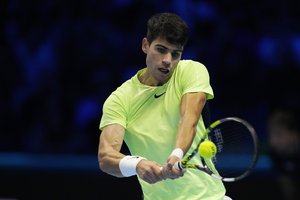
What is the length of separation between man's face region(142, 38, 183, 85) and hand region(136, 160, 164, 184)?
0.71 meters

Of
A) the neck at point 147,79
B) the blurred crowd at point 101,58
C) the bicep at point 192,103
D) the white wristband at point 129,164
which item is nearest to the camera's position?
the white wristband at point 129,164

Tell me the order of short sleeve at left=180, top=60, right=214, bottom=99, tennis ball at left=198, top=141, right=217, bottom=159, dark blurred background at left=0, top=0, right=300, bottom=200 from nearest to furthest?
tennis ball at left=198, top=141, right=217, bottom=159
short sleeve at left=180, top=60, right=214, bottom=99
dark blurred background at left=0, top=0, right=300, bottom=200

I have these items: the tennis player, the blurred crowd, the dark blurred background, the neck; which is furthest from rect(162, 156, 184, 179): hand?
the blurred crowd

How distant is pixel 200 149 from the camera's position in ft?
15.0

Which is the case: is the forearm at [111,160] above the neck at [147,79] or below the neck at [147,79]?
below

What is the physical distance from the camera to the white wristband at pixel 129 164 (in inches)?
184

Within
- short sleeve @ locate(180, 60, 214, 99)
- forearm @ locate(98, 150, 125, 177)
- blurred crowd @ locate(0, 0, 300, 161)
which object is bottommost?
forearm @ locate(98, 150, 125, 177)

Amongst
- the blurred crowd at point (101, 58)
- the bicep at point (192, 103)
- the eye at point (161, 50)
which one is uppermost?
the blurred crowd at point (101, 58)

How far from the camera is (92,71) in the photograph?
10.7 m

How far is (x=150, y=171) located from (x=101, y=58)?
20.5 ft

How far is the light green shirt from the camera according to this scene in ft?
16.3

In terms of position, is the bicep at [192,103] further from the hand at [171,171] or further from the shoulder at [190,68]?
the hand at [171,171]

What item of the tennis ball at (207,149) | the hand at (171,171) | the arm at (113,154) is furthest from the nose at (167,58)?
the hand at (171,171)

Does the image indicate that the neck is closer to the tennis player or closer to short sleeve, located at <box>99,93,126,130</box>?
→ the tennis player
